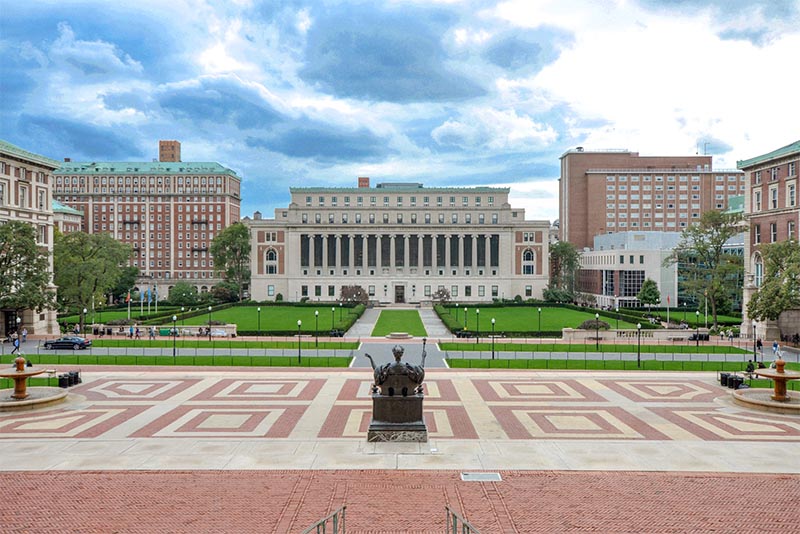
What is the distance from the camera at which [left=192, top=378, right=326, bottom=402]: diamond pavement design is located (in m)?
33.1

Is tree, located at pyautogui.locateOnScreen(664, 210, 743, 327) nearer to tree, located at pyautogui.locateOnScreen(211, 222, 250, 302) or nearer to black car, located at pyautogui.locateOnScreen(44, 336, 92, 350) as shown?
black car, located at pyautogui.locateOnScreen(44, 336, 92, 350)

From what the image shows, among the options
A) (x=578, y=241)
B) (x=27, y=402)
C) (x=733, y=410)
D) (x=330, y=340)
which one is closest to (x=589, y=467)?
(x=733, y=410)

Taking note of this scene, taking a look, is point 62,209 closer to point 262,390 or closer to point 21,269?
point 21,269

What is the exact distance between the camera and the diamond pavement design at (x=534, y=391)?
3314 cm

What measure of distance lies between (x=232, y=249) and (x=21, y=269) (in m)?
63.7

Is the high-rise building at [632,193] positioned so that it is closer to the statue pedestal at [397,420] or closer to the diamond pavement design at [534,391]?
the diamond pavement design at [534,391]

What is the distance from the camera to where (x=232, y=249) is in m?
120

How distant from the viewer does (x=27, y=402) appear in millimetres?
29359

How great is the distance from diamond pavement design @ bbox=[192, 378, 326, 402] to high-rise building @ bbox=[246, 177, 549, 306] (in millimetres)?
80183

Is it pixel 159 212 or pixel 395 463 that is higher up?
pixel 159 212

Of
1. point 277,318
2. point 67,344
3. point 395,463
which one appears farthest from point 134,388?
point 277,318

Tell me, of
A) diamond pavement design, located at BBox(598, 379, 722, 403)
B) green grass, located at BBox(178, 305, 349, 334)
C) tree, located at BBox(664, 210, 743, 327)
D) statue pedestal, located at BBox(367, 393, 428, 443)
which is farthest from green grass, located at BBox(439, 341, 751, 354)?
statue pedestal, located at BBox(367, 393, 428, 443)

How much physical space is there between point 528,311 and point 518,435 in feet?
244

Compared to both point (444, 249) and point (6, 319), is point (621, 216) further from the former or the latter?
point (6, 319)
